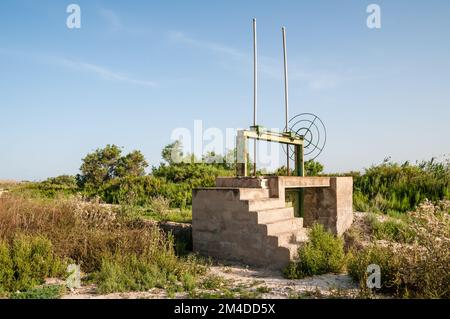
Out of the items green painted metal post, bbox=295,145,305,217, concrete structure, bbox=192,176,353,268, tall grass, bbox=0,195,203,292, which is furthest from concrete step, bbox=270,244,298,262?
green painted metal post, bbox=295,145,305,217

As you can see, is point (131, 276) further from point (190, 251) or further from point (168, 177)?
point (168, 177)

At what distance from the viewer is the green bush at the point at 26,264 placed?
599cm

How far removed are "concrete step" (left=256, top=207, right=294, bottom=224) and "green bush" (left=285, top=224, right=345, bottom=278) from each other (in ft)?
2.91

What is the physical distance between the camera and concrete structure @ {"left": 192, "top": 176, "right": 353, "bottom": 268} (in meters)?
7.55

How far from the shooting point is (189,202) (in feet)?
48.7

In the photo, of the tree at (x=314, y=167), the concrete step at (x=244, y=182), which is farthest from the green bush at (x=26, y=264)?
the tree at (x=314, y=167)

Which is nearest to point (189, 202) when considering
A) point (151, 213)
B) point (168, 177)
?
point (151, 213)

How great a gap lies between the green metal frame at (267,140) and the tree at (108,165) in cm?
1671

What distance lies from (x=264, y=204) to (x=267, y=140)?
5.58ft

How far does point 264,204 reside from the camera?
8102 mm

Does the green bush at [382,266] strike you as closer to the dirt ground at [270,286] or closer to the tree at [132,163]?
the dirt ground at [270,286]

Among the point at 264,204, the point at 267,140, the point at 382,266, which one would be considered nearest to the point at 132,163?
the point at 267,140

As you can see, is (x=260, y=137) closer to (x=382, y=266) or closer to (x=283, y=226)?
(x=283, y=226)

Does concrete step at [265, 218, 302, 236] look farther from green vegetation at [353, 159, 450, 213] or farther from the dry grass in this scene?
green vegetation at [353, 159, 450, 213]
